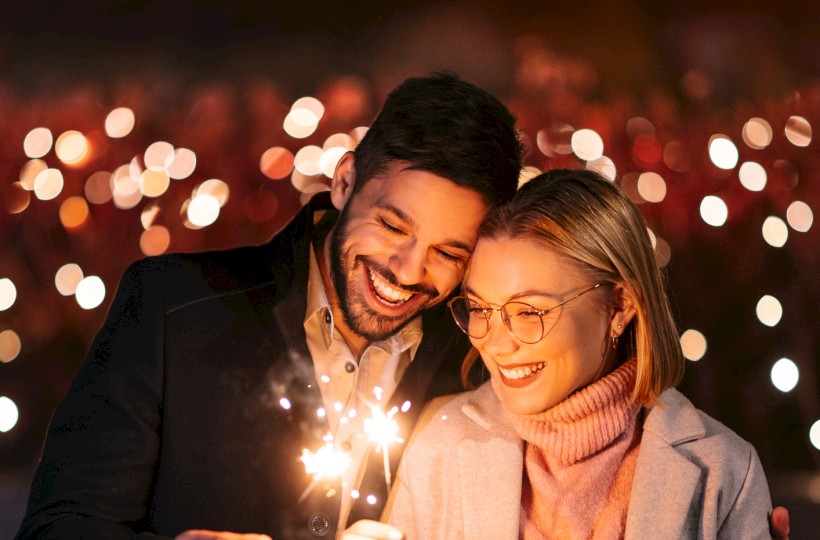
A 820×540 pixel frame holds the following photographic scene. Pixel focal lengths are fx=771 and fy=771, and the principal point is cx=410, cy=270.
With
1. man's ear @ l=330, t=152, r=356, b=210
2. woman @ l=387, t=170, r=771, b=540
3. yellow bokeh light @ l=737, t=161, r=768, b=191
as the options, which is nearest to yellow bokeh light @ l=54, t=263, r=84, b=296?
man's ear @ l=330, t=152, r=356, b=210

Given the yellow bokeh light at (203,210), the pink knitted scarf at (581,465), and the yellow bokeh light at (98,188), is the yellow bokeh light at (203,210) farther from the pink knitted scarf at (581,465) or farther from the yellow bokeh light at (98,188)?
the pink knitted scarf at (581,465)

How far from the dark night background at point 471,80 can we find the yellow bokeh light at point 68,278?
0.12 ft

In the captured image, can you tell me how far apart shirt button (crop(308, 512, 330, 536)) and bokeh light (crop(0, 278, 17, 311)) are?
252 cm

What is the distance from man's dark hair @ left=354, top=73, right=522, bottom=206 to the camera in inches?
89.7

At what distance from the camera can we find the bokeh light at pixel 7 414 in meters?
3.80

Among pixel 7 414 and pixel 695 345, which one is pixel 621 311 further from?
pixel 7 414

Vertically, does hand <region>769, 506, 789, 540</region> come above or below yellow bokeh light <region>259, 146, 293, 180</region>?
below

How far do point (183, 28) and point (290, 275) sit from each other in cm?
223

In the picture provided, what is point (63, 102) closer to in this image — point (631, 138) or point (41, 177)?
point (41, 177)

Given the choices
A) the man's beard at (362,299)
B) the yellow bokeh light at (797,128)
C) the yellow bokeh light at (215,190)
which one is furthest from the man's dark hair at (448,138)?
the yellow bokeh light at (797,128)

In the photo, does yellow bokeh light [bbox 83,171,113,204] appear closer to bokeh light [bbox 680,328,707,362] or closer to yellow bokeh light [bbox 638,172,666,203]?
yellow bokeh light [bbox 638,172,666,203]

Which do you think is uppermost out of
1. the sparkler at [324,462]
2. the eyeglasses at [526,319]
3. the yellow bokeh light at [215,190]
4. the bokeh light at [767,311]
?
the yellow bokeh light at [215,190]

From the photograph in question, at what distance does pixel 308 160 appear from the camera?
4133 millimetres

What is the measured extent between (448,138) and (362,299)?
0.54m
